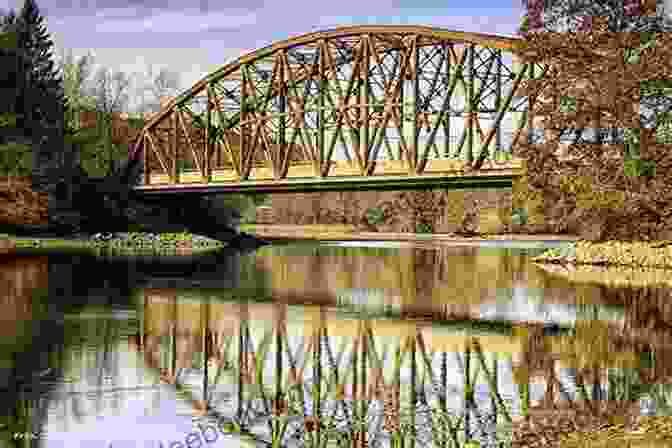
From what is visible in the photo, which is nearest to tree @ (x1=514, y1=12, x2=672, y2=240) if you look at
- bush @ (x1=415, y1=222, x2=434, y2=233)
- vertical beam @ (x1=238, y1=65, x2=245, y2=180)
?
vertical beam @ (x1=238, y1=65, x2=245, y2=180)

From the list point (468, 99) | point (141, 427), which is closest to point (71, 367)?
point (141, 427)

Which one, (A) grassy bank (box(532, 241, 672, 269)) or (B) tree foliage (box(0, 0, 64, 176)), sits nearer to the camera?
(A) grassy bank (box(532, 241, 672, 269))

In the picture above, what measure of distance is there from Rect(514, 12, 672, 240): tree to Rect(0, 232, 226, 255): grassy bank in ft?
90.9

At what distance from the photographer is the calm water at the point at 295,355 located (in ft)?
45.8

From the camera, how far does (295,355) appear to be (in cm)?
2061

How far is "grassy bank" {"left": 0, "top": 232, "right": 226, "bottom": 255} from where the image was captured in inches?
2717

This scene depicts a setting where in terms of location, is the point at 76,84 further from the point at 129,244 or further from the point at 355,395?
the point at 355,395

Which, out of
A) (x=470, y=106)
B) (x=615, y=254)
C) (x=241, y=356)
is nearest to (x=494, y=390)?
(x=241, y=356)

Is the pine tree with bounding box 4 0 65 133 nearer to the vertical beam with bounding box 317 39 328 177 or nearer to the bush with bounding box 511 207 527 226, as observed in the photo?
the vertical beam with bounding box 317 39 328 177

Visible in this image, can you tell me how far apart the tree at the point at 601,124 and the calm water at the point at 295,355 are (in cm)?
789

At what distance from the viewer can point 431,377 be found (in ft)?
59.2

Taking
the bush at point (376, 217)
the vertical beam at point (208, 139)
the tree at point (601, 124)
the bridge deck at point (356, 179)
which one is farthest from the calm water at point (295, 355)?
the bush at point (376, 217)

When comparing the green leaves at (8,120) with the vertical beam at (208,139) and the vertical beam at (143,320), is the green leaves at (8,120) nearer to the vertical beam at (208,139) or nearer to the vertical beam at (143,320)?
the vertical beam at (208,139)

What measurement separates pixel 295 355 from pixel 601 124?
31.8m
